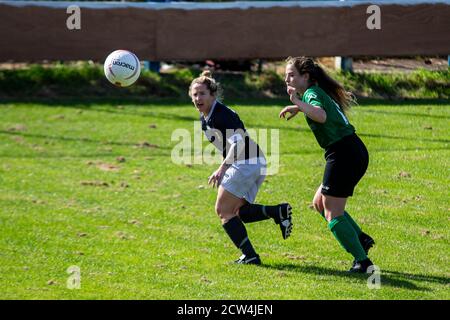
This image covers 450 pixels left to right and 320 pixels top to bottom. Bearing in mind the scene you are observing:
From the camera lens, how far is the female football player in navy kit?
8055mm

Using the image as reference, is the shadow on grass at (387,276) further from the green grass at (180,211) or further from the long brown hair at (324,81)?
the long brown hair at (324,81)

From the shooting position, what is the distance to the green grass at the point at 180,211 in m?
7.55

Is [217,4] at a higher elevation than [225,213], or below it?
higher

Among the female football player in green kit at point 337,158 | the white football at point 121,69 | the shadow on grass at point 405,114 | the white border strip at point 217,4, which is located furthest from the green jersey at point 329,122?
the white border strip at point 217,4

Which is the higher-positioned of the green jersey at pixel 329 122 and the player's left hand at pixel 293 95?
the player's left hand at pixel 293 95

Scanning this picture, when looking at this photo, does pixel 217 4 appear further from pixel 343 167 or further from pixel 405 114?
pixel 343 167

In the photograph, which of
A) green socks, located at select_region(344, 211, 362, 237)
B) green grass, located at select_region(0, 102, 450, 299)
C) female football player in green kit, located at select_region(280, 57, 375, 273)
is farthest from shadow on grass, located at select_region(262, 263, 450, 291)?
green socks, located at select_region(344, 211, 362, 237)

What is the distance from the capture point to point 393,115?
14.1m

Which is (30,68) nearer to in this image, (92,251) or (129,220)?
(129,220)

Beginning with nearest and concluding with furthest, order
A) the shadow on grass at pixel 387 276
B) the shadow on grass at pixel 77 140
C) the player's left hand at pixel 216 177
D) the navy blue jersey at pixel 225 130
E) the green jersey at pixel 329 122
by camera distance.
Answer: the shadow on grass at pixel 387 276 < the green jersey at pixel 329 122 < the player's left hand at pixel 216 177 < the navy blue jersey at pixel 225 130 < the shadow on grass at pixel 77 140

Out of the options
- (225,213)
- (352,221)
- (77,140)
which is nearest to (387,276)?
(352,221)

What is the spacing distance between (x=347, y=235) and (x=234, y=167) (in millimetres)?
1202

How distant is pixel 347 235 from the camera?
768 centimetres

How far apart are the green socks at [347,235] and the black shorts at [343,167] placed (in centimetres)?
22
